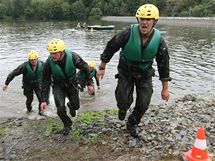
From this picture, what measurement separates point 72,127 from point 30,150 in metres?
1.39

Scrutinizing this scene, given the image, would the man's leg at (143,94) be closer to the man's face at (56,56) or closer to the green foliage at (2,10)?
the man's face at (56,56)

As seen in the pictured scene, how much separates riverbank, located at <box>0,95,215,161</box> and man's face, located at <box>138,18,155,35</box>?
8.92ft

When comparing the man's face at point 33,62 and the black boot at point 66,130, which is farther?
the man's face at point 33,62

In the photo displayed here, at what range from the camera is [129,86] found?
761 centimetres

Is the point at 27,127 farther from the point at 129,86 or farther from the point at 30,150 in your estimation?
the point at 129,86

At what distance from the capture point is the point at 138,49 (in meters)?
6.93

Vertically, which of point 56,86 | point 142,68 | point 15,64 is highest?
point 142,68

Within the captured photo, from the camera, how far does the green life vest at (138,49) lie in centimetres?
689

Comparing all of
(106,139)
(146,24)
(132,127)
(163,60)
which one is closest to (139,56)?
(163,60)

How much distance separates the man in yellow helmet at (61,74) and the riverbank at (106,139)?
0.61m

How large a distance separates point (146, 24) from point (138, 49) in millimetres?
567

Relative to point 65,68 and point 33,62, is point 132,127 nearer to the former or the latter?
point 65,68

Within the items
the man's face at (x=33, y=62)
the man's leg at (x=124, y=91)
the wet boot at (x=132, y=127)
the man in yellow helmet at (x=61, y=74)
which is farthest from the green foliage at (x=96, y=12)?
the man's leg at (x=124, y=91)

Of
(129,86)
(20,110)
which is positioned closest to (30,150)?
(129,86)
